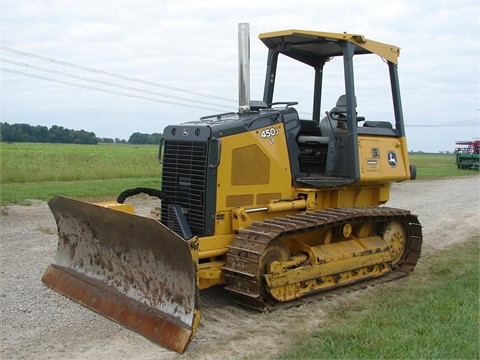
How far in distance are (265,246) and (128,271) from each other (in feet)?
4.81

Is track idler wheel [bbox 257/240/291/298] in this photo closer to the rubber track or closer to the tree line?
the rubber track

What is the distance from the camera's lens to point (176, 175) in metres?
6.66

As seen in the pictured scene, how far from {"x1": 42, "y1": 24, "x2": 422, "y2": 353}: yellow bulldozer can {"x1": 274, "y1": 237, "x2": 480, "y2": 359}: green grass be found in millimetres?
543

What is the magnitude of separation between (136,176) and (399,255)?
16751mm

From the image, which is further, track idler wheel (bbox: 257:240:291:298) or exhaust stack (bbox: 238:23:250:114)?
exhaust stack (bbox: 238:23:250:114)

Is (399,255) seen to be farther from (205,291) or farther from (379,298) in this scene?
(205,291)

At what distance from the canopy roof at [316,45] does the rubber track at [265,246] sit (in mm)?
2136

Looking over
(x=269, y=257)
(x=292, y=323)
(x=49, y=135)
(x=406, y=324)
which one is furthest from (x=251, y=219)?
(x=49, y=135)

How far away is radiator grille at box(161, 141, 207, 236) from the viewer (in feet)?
20.9

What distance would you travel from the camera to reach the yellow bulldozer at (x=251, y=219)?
5.72 m

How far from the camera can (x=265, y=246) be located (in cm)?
596

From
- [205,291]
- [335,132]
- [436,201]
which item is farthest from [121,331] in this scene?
[436,201]

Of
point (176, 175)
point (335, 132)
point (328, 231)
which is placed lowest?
point (328, 231)

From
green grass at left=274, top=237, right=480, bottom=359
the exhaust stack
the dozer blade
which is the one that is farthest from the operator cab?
the dozer blade
